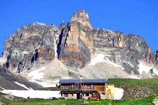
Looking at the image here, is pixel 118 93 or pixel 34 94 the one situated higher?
pixel 34 94

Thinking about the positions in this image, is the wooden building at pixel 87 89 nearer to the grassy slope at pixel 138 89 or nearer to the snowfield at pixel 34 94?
the grassy slope at pixel 138 89

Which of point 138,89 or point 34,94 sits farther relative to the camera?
point 34,94

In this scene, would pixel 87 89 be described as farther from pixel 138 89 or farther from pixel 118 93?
pixel 138 89

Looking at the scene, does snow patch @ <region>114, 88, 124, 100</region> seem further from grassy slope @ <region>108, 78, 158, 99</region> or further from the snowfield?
the snowfield

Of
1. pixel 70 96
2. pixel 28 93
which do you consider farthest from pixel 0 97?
pixel 28 93

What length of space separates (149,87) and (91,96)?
21.3 meters

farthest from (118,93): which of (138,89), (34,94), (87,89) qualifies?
(34,94)

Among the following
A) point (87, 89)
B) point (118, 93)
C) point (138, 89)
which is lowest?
point (87, 89)

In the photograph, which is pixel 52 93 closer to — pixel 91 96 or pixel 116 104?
pixel 91 96

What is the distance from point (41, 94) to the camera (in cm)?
13950

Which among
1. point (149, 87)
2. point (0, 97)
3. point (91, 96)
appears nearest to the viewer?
point (0, 97)

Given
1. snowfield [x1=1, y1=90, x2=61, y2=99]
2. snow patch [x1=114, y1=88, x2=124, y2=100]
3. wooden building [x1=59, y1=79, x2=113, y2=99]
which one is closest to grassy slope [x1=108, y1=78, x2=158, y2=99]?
snow patch [x1=114, y1=88, x2=124, y2=100]

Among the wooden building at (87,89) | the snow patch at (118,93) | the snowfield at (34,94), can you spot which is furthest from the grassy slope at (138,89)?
the snowfield at (34,94)

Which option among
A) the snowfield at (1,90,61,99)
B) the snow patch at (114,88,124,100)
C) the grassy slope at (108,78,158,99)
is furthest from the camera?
the snowfield at (1,90,61,99)
